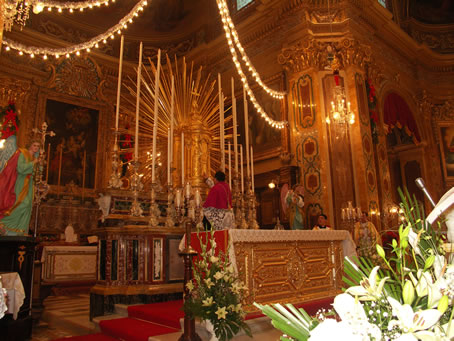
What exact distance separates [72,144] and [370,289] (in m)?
13.1

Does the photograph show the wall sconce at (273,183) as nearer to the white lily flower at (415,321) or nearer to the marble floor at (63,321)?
the marble floor at (63,321)

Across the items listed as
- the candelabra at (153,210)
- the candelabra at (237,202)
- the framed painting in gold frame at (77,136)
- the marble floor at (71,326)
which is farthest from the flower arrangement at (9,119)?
the candelabra at (237,202)

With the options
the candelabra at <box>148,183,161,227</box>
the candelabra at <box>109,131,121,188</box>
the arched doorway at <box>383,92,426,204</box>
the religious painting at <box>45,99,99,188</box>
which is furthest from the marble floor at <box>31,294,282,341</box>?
the arched doorway at <box>383,92,426,204</box>

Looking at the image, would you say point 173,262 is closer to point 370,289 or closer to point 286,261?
point 286,261

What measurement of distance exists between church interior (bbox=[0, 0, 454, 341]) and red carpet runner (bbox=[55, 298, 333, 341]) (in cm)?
12

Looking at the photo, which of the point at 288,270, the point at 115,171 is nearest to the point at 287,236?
the point at 288,270

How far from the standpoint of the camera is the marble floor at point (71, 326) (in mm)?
3596

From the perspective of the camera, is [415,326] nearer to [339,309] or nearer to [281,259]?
[339,309]

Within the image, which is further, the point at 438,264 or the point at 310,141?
the point at 310,141

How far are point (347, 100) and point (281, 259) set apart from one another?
693cm

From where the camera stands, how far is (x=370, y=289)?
823 mm

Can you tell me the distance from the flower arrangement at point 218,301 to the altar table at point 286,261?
40cm

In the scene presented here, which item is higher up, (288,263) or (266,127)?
(266,127)

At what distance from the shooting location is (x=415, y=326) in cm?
73
